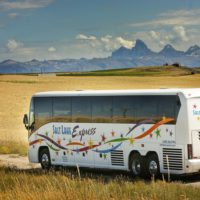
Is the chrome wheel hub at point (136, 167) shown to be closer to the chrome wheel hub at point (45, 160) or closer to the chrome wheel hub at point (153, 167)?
the chrome wheel hub at point (153, 167)

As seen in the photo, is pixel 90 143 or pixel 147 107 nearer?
pixel 147 107

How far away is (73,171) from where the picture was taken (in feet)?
78.1

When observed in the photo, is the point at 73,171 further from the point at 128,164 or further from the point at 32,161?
the point at 128,164

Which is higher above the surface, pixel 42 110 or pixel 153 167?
pixel 42 110

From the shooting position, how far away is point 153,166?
64.5 feet

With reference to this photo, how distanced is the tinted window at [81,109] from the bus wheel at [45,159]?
7.96ft

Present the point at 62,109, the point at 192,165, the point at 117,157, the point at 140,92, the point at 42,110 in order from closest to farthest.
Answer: the point at 192,165
the point at 140,92
the point at 117,157
the point at 62,109
the point at 42,110

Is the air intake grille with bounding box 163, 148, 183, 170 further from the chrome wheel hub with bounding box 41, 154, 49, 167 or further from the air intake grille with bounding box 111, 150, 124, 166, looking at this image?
the chrome wheel hub with bounding box 41, 154, 49, 167

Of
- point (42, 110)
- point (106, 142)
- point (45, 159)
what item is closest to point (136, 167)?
point (106, 142)

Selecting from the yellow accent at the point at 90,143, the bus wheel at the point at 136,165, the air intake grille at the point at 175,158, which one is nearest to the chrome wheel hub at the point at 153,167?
the bus wheel at the point at 136,165

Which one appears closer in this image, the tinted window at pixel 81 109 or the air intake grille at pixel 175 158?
the air intake grille at pixel 175 158

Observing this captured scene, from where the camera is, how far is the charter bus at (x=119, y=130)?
18750 mm

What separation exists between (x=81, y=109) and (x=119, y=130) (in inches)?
80.7

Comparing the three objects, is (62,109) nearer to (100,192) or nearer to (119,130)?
(119,130)
